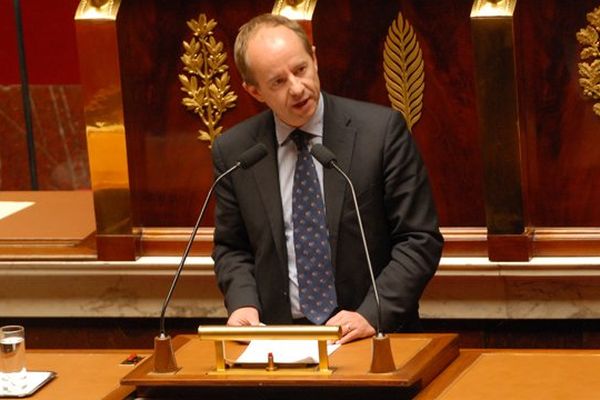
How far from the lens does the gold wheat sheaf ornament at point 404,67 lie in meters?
4.08

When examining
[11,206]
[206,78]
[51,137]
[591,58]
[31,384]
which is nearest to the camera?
[31,384]

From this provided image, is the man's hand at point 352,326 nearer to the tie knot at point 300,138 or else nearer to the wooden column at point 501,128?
the tie knot at point 300,138

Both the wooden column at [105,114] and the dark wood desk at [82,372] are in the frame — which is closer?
the dark wood desk at [82,372]

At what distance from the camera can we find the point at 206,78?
4250 mm

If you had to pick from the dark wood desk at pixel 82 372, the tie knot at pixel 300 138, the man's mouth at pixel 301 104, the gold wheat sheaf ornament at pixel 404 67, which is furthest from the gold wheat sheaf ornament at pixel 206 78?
the dark wood desk at pixel 82 372

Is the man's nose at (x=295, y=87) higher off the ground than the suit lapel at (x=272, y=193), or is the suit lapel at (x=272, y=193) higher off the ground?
the man's nose at (x=295, y=87)

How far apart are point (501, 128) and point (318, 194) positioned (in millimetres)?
860

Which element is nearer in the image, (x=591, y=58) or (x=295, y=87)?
(x=295, y=87)

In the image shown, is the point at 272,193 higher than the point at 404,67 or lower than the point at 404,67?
lower

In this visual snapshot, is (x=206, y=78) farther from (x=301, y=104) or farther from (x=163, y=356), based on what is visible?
(x=163, y=356)

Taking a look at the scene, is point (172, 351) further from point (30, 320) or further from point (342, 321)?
point (30, 320)

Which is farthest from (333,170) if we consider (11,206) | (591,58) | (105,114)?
(11,206)

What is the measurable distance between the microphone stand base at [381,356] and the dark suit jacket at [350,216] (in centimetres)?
44

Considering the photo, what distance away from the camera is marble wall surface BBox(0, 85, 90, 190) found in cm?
566
